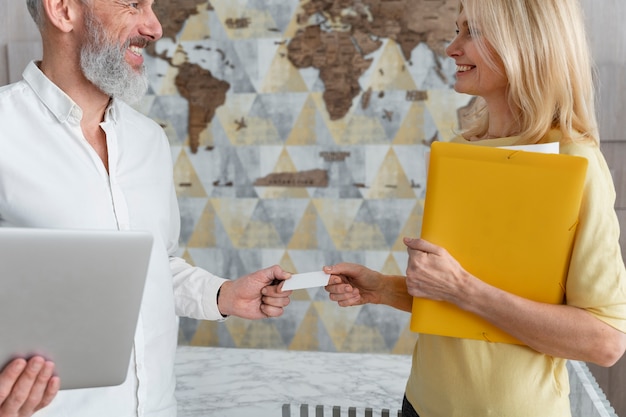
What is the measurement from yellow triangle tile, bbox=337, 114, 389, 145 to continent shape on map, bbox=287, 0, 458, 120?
77 mm

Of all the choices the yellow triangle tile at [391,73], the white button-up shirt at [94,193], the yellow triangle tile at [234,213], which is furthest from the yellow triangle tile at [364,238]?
the white button-up shirt at [94,193]

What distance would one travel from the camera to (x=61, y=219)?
1.37 m

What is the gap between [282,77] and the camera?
3357 mm

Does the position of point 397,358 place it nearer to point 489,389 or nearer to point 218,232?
point 489,389

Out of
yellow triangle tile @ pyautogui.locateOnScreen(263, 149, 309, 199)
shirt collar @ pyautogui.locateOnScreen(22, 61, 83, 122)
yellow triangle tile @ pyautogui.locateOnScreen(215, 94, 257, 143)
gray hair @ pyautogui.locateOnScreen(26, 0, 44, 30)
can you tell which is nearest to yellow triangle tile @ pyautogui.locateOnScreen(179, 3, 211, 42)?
yellow triangle tile @ pyautogui.locateOnScreen(215, 94, 257, 143)

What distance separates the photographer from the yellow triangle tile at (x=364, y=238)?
336 cm

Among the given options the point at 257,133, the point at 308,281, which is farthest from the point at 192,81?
the point at 308,281

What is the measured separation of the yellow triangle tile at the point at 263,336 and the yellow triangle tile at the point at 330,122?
3.57 feet

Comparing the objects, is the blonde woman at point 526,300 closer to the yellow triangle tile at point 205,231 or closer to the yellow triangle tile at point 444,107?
the yellow triangle tile at point 444,107

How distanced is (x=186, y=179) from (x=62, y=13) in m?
2.06

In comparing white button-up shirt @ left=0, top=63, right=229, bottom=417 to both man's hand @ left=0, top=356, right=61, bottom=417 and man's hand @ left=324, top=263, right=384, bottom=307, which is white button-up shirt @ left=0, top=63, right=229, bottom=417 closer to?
man's hand @ left=0, top=356, right=61, bottom=417

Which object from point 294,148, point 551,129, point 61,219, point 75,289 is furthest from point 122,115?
point 294,148

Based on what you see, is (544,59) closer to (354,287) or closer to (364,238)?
(354,287)

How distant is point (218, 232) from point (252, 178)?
0.35 meters
